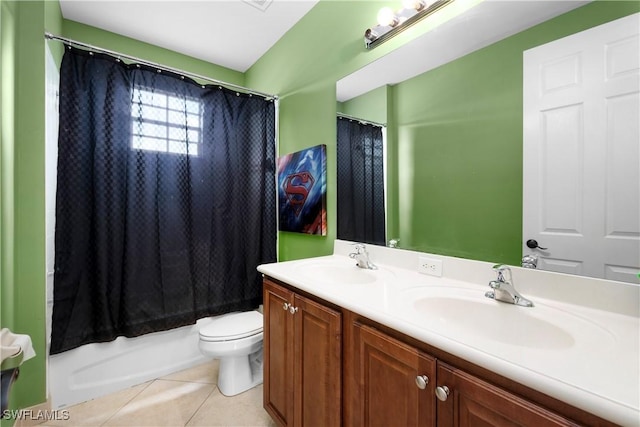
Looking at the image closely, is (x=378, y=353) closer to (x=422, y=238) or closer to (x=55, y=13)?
(x=422, y=238)

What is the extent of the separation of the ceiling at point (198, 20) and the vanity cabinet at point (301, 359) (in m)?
1.89

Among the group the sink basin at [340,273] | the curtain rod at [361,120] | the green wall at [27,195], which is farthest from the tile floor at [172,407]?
the curtain rod at [361,120]

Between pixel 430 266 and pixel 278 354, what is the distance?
2.79 feet

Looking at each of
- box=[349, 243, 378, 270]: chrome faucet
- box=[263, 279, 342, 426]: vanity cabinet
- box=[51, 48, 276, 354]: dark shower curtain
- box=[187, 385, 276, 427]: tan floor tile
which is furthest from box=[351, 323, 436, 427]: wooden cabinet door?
box=[51, 48, 276, 354]: dark shower curtain

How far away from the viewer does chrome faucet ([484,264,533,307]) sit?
2.96 ft

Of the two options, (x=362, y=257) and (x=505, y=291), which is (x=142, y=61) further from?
(x=505, y=291)

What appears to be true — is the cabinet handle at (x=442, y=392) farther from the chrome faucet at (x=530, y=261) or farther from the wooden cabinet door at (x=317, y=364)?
the chrome faucet at (x=530, y=261)

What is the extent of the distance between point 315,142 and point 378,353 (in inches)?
57.9

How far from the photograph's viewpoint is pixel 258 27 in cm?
211

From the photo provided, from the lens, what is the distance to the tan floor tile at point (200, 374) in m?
1.93

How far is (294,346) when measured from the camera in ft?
3.97

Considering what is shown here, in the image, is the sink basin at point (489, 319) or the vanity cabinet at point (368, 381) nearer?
the vanity cabinet at point (368, 381)

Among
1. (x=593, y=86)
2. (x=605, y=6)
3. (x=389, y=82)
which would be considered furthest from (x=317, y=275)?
(x=605, y=6)

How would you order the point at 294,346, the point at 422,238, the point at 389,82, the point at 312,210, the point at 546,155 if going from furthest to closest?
the point at 312,210 → the point at 389,82 → the point at 422,238 → the point at 294,346 → the point at 546,155
